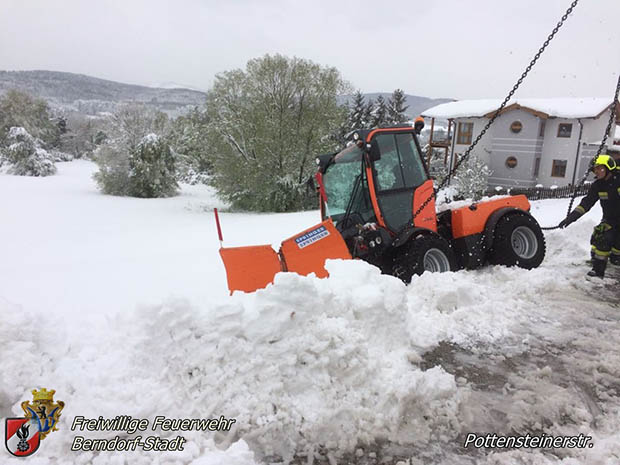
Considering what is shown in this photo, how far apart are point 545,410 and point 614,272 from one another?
433 cm

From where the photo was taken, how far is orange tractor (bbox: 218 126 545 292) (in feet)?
15.8

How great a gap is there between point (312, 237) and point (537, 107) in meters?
24.6

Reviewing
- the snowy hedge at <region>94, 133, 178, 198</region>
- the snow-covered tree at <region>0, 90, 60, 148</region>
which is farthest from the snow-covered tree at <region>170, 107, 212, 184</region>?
the snow-covered tree at <region>0, 90, 60, 148</region>

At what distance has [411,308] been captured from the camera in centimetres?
432

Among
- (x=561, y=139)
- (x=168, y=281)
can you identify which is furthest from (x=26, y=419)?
(x=561, y=139)

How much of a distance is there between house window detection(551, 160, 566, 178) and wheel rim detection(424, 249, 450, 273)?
22.9 metres

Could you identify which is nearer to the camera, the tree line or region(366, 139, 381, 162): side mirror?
region(366, 139, 381, 162): side mirror

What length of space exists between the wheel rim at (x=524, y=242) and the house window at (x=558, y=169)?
842 inches

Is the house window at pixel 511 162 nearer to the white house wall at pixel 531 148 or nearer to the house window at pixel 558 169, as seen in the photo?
the white house wall at pixel 531 148

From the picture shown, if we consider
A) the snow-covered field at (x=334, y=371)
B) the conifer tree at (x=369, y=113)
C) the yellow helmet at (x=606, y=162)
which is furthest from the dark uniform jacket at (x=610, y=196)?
the conifer tree at (x=369, y=113)

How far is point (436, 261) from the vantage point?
17.6 feet

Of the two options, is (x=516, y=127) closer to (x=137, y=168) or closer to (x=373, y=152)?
(x=373, y=152)

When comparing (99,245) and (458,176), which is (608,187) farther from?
(458,176)

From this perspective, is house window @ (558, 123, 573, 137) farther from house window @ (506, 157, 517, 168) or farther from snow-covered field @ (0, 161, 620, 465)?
snow-covered field @ (0, 161, 620, 465)
